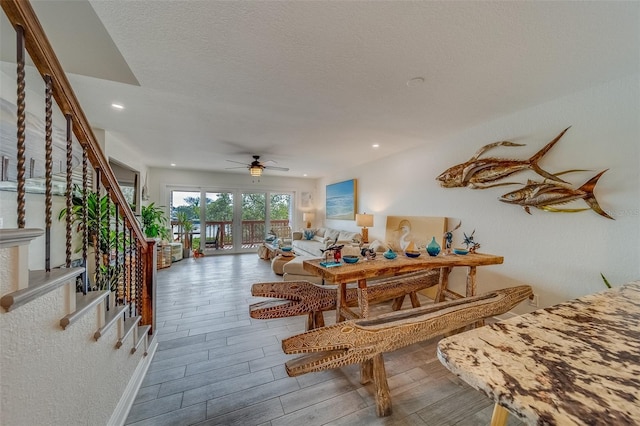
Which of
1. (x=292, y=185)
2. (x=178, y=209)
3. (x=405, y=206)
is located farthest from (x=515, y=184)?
(x=178, y=209)

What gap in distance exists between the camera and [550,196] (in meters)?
2.35

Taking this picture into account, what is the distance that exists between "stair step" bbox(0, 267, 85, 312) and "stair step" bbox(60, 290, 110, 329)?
0.15 meters

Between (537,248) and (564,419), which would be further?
(537,248)

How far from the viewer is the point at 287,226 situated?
25.0 ft

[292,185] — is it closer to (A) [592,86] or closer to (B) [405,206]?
(B) [405,206]

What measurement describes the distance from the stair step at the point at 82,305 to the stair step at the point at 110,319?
152 millimetres

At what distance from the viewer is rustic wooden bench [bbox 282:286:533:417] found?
136cm

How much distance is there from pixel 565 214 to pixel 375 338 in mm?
2412

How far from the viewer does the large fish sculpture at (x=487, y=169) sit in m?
2.44

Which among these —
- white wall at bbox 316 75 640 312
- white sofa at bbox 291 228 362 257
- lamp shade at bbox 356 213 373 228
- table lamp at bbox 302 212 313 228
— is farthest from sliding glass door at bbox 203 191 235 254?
white wall at bbox 316 75 640 312

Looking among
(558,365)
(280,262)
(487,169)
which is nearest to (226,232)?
(280,262)

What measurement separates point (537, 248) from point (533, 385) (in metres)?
2.73

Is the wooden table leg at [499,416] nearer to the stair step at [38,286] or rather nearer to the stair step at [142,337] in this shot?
the stair step at [38,286]

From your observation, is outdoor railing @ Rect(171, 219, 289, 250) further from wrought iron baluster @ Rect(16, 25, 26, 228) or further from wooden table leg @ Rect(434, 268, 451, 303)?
wrought iron baluster @ Rect(16, 25, 26, 228)
